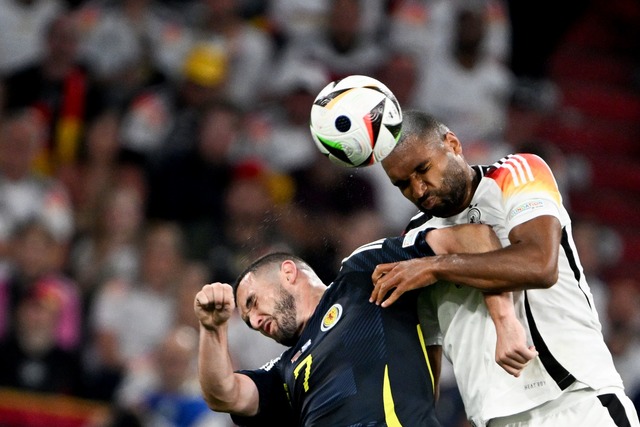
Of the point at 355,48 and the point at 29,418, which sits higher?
the point at 355,48

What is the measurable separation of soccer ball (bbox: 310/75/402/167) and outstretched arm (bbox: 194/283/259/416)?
76 cm

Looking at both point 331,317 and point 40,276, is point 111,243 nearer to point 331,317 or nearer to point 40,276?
point 40,276

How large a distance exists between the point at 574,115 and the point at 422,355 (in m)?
9.62

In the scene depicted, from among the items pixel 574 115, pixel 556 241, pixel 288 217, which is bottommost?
pixel 574 115

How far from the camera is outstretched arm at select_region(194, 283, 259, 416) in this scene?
4.93 metres

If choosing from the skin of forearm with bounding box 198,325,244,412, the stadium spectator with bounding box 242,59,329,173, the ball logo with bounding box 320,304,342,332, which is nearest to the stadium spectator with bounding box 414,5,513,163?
the stadium spectator with bounding box 242,59,329,173

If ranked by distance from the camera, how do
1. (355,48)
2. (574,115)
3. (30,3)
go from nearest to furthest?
(30,3) < (355,48) < (574,115)

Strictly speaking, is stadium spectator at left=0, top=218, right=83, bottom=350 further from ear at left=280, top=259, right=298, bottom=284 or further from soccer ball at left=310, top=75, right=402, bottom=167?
soccer ball at left=310, top=75, right=402, bottom=167

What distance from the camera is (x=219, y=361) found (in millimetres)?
5152

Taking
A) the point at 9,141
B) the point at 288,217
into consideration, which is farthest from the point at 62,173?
the point at 288,217

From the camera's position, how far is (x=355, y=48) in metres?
11.5

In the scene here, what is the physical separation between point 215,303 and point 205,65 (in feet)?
21.3

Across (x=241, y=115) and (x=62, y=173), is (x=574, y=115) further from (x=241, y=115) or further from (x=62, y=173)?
(x=62, y=173)

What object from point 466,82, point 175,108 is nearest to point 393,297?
point 175,108
